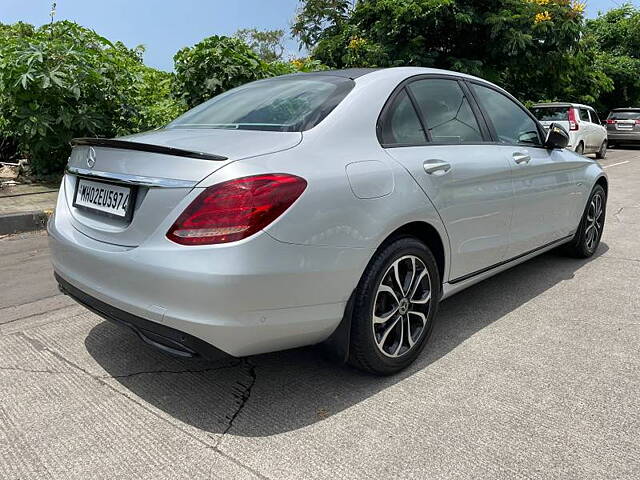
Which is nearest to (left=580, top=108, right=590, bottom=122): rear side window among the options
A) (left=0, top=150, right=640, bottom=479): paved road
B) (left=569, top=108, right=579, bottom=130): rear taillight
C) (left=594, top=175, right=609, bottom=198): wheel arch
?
(left=569, top=108, right=579, bottom=130): rear taillight

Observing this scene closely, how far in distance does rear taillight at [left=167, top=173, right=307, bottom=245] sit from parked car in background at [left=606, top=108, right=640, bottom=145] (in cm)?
2189

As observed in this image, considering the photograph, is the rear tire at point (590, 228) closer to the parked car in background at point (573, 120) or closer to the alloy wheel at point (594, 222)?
the alloy wheel at point (594, 222)

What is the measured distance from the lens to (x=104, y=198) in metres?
2.53

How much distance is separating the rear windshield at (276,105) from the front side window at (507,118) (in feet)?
3.96

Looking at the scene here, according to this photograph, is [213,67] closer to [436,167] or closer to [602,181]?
[602,181]

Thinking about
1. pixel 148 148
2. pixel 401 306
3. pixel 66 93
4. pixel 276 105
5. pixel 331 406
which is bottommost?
pixel 331 406

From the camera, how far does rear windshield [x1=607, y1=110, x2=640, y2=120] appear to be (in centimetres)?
Result: 2048

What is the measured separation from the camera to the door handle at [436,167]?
290cm

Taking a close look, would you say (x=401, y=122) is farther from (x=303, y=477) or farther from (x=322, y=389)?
(x=303, y=477)

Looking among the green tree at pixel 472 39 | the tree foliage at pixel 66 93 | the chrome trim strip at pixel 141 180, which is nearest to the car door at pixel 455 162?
the chrome trim strip at pixel 141 180

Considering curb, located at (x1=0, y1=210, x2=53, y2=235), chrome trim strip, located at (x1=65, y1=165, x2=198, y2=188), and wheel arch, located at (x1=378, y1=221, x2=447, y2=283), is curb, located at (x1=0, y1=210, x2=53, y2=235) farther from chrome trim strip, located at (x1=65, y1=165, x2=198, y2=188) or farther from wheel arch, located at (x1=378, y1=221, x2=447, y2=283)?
wheel arch, located at (x1=378, y1=221, x2=447, y2=283)

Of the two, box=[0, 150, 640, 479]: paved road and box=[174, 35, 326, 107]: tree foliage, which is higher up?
box=[174, 35, 326, 107]: tree foliage

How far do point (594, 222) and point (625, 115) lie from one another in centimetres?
1838

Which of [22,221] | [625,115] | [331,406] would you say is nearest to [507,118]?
[331,406]
